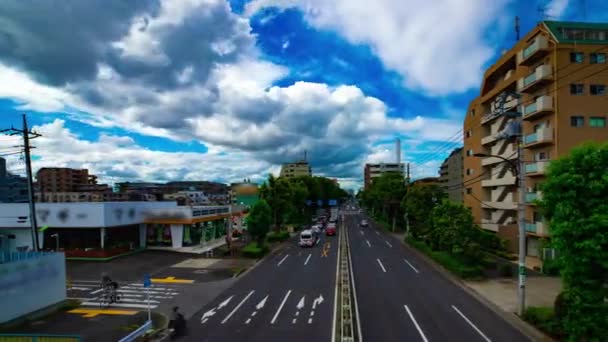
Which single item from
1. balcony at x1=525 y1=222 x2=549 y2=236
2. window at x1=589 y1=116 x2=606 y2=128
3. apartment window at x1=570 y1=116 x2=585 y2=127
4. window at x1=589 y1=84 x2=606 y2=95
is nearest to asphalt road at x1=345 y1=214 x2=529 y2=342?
balcony at x1=525 y1=222 x2=549 y2=236

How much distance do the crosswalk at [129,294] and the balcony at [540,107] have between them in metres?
32.7

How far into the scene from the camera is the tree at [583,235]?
1357 cm

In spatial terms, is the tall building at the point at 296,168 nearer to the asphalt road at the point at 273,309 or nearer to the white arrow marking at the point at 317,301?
the asphalt road at the point at 273,309

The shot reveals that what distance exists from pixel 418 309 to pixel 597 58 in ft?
89.2

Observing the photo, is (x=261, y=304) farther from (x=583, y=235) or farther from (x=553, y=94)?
(x=553, y=94)

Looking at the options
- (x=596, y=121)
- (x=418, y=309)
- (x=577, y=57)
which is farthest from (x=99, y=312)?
(x=577, y=57)

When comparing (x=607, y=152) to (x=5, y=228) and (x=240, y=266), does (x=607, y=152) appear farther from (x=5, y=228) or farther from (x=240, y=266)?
(x=5, y=228)

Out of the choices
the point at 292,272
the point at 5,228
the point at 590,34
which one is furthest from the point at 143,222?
the point at 590,34

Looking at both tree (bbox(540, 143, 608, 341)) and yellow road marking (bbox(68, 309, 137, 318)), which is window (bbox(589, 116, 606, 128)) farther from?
yellow road marking (bbox(68, 309, 137, 318))

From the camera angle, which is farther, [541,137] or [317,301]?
[541,137]

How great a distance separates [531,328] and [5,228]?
50060 mm

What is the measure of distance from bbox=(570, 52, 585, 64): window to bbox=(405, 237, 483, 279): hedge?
19.2 metres

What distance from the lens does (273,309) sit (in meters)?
20.4

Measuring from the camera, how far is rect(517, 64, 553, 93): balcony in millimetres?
31375
